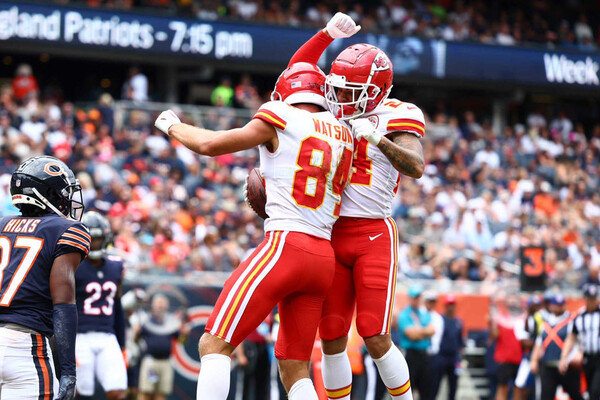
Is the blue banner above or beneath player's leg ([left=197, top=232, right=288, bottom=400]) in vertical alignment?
above

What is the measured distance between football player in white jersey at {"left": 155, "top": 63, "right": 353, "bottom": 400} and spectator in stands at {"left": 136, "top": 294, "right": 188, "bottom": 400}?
22.2 ft

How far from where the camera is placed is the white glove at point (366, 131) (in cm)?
523

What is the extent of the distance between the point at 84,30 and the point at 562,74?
11726 mm

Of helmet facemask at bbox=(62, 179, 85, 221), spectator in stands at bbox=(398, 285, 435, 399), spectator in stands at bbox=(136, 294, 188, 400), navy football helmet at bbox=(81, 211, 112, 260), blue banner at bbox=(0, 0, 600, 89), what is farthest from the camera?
blue banner at bbox=(0, 0, 600, 89)

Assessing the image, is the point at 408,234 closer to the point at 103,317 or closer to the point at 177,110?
the point at 177,110

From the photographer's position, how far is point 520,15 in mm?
24969

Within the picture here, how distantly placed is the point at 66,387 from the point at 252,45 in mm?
16442

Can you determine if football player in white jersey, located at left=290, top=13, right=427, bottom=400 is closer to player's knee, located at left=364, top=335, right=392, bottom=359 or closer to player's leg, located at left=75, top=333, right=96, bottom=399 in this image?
player's knee, located at left=364, top=335, right=392, bottom=359

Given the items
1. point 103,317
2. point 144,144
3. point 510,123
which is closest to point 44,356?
point 103,317

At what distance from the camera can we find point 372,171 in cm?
571

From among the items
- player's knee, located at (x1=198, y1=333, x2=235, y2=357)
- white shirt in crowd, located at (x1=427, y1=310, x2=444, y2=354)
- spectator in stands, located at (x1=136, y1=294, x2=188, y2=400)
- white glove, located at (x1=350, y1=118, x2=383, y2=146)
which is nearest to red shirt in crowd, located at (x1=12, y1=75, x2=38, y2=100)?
spectator in stands, located at (x1=136, y1=294, x2=188, y2=400)

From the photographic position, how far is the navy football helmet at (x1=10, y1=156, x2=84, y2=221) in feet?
16.2

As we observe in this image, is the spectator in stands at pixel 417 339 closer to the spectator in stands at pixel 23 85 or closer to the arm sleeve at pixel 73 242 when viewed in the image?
the arm sleeve at pixel 73 242

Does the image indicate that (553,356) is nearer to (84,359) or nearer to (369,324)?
(84,359)
